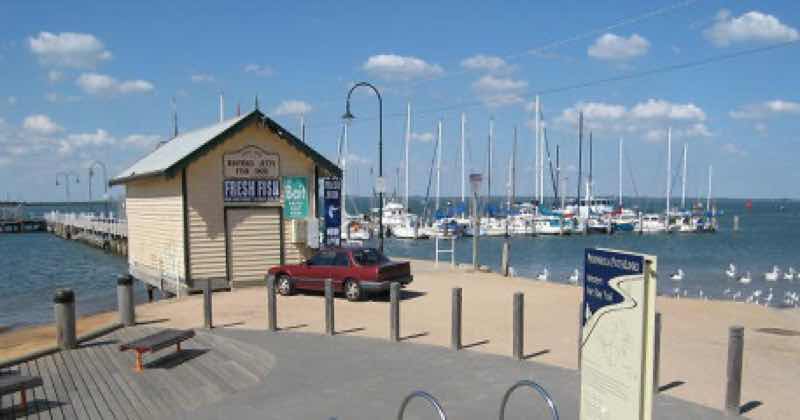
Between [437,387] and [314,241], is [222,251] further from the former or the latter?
[437,387]

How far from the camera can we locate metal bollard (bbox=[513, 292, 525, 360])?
10.3 metres

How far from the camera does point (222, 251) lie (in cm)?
1889

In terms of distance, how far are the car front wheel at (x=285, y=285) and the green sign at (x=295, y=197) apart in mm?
2674

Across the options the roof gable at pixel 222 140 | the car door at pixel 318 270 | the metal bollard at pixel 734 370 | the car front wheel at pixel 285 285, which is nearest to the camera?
the metal bollard at pixel 734 370

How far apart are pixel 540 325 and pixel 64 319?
941cm

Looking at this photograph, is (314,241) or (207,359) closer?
(207,359)

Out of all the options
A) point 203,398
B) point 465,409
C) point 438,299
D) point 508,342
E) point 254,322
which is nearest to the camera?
point 465,409

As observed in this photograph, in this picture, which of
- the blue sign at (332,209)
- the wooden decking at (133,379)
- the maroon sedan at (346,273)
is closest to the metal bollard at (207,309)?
the wooden decking at (133,379)

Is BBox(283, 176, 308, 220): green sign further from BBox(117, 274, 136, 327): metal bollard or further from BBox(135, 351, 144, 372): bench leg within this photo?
BBox(135, 351, 144, 372): bench leg

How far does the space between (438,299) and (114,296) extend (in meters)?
18.5

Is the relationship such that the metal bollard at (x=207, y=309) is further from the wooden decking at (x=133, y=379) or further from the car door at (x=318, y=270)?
the car door at (x=318, y=270)

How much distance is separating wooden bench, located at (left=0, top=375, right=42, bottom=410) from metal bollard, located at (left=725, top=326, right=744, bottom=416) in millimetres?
8701

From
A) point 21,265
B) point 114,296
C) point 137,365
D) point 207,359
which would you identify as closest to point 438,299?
point 207,359

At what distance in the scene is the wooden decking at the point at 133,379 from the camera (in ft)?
26.8
